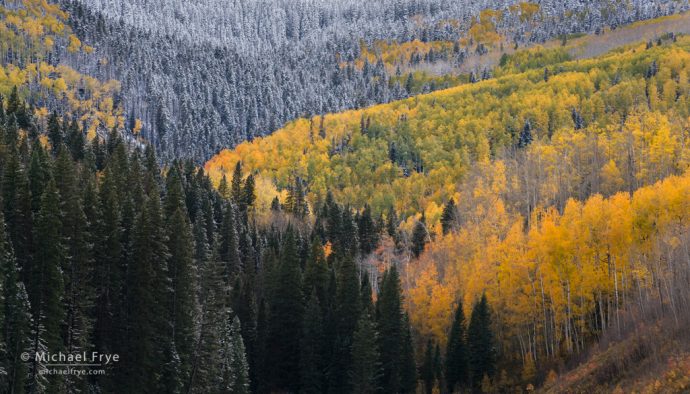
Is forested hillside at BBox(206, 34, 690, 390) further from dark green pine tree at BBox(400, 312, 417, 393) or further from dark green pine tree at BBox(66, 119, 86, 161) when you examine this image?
dark green pine tree at BBox(66, 119, 86, 161)

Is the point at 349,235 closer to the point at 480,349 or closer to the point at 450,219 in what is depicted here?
the point at 450,219

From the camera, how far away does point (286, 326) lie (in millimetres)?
71625

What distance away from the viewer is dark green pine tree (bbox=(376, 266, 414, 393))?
68.4m

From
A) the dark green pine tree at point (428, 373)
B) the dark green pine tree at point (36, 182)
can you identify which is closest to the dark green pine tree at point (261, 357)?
the dark green pine tree at point (428, 373)

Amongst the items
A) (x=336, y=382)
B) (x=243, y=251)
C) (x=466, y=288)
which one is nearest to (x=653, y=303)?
(x=466, y=288)

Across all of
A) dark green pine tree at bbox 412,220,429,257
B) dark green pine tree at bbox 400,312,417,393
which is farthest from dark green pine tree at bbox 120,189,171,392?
dark green pine tree at bbox 412,220,429,257

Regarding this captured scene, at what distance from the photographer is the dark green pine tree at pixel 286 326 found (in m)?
70.3

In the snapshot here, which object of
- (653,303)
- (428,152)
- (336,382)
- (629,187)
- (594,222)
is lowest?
(336,382)

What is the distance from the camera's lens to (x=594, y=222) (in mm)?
68625

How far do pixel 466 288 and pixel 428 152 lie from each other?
120297 mm

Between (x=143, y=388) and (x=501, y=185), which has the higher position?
(x=501, y=185)

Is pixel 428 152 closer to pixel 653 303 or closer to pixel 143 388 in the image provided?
pixel 653 303

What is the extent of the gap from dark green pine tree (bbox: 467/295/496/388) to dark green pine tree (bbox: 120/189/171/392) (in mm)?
31597

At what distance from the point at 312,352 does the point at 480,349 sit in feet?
51.9
